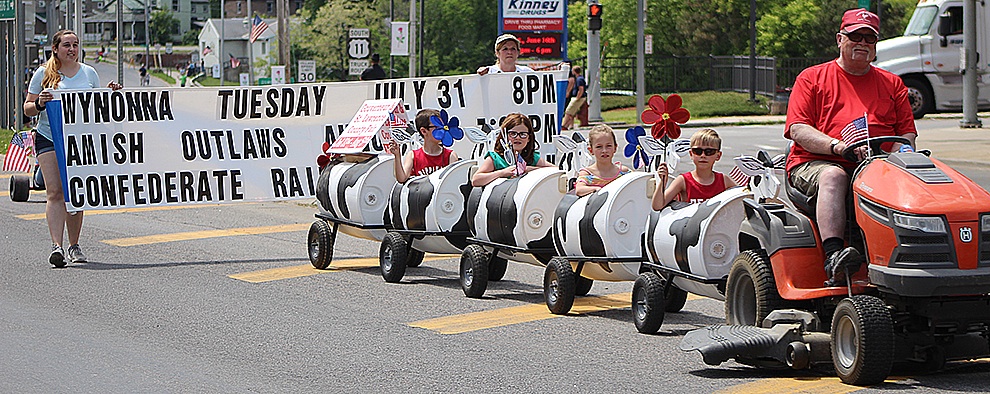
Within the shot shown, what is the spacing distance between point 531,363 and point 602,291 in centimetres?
293

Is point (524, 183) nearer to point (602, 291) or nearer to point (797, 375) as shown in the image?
point (602, 291)

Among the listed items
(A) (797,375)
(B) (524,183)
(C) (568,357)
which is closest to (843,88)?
(A) (797,375)

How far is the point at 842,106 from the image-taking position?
702 centimetres

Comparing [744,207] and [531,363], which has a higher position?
[744,207]

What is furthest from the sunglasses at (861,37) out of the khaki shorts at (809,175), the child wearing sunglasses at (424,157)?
the child wearing sunglasses at (424,157)

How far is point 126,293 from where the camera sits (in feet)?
33.2

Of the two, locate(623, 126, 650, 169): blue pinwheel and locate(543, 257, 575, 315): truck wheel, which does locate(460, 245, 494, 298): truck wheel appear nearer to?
locate(543, 257, 575, 315): truck wheel

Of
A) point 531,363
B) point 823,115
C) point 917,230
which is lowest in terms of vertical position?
point 531,363

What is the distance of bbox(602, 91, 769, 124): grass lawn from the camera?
3859 centimetres

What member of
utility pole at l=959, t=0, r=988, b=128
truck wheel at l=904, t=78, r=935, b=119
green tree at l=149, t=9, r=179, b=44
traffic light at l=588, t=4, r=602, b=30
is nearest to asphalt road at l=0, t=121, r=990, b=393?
utility pole at l=959, t=0, r=988, b=128

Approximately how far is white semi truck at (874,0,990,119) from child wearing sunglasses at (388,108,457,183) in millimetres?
22247

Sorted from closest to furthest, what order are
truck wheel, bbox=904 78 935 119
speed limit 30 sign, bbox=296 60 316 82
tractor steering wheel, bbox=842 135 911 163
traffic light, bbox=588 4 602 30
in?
tractor steering wheel, bbox=842 135 911 163, truck wheel, bbox=904 78 935 119, traffic light, bbox=588 4 602 30, speed limit 30 sign, bbox=296 60 316 82

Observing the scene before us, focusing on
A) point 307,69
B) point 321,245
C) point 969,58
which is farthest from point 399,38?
point 321,245

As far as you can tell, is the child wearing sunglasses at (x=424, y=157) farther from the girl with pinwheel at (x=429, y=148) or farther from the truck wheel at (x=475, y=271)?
the truck wheel at (x=475, y=271)
